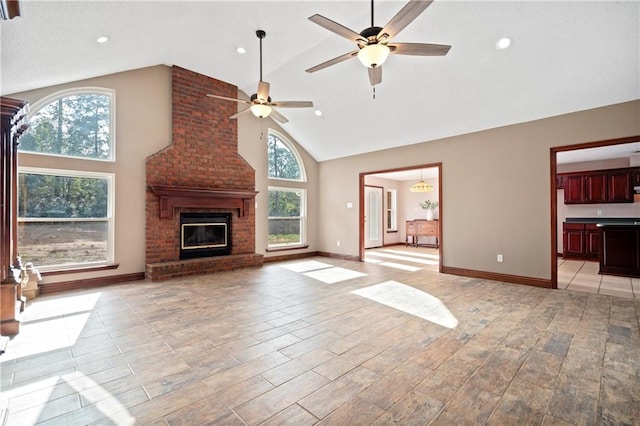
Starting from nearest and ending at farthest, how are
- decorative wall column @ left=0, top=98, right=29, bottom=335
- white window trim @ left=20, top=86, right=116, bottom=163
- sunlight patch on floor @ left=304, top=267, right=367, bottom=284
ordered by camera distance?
1. decorative wall column @ left=0, top=98, right=29, bottom=335
2. white window trim @ left=20, top=86, right=116, bottom=163
3. sunlight patch on floor @ left=304, top=267, right=367, bottom=284

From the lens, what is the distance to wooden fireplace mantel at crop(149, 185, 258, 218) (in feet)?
17.4

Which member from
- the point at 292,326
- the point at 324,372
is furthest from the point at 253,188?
the point at 324,372

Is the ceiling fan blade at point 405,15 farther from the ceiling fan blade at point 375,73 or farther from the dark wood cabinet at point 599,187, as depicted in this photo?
the dark wood cabinet at point 599,187

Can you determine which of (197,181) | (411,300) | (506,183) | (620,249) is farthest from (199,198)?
(620,249)

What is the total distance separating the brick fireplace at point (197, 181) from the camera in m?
5.34

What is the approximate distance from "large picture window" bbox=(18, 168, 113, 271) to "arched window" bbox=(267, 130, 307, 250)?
10.9ft

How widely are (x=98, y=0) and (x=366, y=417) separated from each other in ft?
13.6

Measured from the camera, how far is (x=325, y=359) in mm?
2381

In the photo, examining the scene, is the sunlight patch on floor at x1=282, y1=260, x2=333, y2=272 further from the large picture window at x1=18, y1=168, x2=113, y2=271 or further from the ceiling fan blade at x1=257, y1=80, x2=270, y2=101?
the ceiling fan blade at x1=257, y1=80, x2=270, y2=101

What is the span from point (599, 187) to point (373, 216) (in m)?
5.89

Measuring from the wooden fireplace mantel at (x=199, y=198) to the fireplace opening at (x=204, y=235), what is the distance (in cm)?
26

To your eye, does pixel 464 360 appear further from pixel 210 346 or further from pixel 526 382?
pixel 210 346

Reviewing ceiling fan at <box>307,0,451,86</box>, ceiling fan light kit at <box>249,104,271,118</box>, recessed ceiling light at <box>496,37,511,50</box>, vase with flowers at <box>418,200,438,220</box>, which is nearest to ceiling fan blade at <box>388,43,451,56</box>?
ceiling fan at <box>307,0,451,86</box>

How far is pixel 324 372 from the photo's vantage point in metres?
2.19
